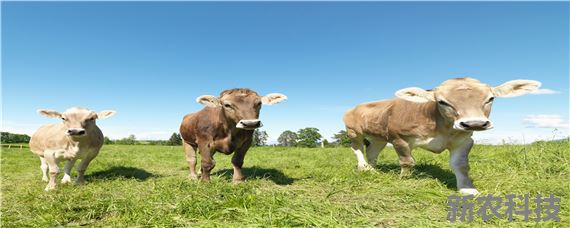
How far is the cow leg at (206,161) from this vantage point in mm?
6609

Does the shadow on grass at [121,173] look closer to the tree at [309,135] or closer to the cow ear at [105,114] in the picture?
the cow ear at [105,114]

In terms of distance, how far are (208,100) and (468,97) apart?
15.1 ft

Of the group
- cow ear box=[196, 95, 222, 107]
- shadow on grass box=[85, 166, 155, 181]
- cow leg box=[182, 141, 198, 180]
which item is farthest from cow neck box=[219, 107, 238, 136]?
shadow on grass box=[85, 166, 155, 181]

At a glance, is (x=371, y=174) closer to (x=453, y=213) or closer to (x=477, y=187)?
(x=477, y=187)

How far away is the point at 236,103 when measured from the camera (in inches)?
240

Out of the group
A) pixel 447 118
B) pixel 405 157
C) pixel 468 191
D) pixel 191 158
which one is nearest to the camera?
pixel 468 191

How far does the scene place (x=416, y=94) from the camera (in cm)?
545

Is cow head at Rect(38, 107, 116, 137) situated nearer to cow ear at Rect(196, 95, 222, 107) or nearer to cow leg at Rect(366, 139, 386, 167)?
cow ear at Rect(196, 95, 222, 107)

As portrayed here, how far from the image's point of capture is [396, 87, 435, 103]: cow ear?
17.7 feet

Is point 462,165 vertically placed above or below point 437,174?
above

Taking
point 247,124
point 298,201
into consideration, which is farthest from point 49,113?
point 298,201

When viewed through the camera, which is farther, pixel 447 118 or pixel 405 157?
pixel 405 157

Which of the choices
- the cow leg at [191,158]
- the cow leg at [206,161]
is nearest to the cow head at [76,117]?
the cow leg at [191,158]

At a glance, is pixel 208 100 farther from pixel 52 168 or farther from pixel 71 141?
pixel 52 168
